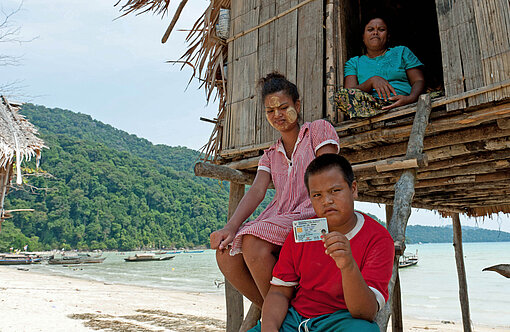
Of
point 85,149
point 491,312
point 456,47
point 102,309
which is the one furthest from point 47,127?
point 456,47

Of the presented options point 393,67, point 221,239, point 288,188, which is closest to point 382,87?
point 393,67

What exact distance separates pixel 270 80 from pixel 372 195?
13.9 ft

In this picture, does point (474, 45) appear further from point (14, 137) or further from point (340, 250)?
point (14, 137)

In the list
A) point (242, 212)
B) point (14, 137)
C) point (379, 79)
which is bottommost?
point (242, 212)

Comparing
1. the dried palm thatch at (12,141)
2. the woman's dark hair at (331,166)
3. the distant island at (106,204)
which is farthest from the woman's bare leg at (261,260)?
the distant island at (106,204)

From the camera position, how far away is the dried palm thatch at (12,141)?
7889mm

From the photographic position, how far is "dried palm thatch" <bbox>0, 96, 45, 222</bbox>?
7889 millimetres

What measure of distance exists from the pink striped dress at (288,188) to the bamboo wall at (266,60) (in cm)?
162

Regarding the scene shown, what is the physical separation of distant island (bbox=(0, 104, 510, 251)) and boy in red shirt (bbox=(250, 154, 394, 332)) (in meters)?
42.2

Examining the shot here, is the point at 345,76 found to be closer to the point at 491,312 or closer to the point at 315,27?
the point at 315,27

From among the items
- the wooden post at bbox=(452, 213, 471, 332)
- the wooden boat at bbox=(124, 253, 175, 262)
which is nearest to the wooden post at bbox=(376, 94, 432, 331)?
the wooden post at bbox=(452, 213, 471, 332)

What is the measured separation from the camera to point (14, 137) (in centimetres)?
805

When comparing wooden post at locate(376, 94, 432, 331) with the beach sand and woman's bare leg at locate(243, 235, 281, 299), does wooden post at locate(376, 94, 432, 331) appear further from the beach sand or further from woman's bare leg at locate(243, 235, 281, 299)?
the beach sand

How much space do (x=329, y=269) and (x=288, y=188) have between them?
61 cm
